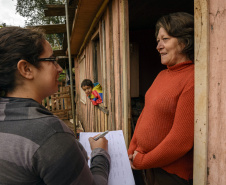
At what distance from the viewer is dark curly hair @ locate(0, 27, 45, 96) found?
0.80 m

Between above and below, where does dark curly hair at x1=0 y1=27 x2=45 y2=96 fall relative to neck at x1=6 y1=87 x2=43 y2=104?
above

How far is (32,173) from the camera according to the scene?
2.38 ft

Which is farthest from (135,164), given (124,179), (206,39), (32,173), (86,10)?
(86,10)

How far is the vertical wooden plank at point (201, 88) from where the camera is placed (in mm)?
906

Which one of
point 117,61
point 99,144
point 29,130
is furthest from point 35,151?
point 117,61

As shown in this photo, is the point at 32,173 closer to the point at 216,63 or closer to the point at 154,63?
the point at 216,63

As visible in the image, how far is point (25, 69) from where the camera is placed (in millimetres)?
861

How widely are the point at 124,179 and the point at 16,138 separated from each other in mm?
736

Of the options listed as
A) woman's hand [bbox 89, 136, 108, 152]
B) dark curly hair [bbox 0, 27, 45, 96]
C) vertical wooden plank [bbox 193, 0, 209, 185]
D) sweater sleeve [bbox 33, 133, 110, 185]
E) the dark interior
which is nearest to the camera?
sweater sleeve [bbox 33, 133, 110, 185]

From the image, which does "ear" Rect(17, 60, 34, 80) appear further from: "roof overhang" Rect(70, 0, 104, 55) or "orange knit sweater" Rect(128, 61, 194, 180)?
"roof overhang" Rect(70, 0, 104, 55)

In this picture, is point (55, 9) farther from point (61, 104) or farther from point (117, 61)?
point (61, 104)

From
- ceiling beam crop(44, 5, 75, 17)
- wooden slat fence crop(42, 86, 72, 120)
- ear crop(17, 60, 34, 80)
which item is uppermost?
ceiling beam crop(44, 5, 75, 17)

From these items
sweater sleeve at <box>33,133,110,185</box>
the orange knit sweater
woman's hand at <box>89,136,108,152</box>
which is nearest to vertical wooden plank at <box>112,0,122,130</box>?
the orange knit sweater

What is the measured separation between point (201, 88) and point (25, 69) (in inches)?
36.5
